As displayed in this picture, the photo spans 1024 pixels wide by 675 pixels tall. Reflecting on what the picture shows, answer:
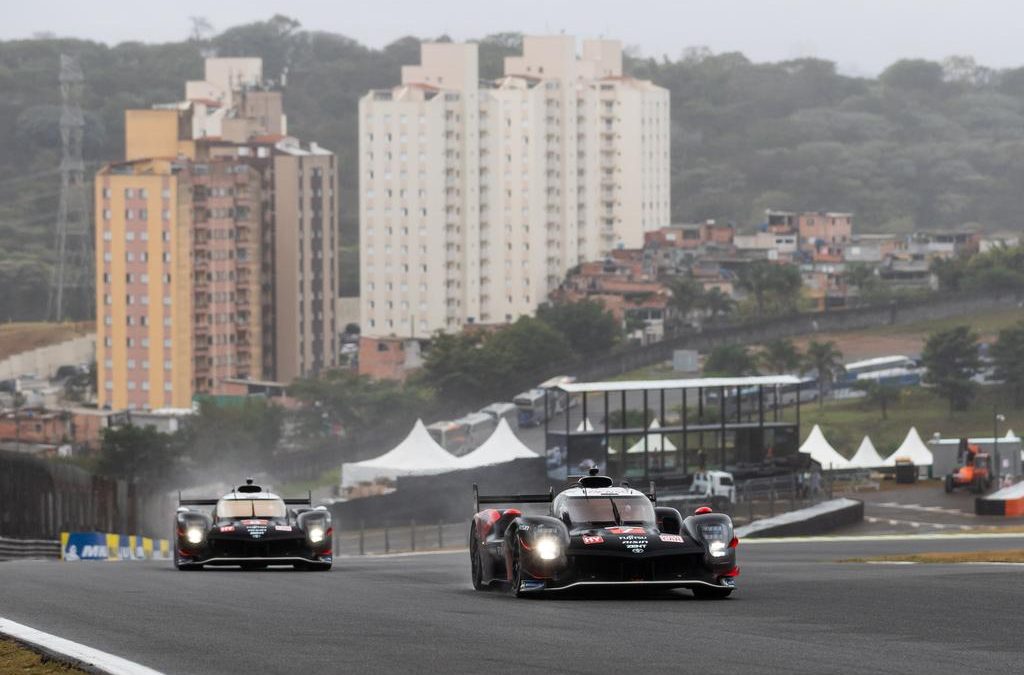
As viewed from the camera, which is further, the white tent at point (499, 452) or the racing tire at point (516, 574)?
the white tent at point (499, 452)

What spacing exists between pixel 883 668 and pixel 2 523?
178 ft

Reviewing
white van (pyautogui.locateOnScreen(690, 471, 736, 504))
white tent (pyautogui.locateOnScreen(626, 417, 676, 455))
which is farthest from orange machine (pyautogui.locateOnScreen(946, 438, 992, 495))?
white van (pyautogui.locateOnScreen(690, 471, 736, 504))

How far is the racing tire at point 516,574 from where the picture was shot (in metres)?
23.3

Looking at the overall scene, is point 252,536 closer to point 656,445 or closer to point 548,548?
point 548,548

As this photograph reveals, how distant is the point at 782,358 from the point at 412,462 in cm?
7151

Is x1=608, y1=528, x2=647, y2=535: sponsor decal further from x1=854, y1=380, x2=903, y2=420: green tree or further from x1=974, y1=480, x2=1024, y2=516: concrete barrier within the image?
x1=854, y1=380, x2=903, y2=420: green tree

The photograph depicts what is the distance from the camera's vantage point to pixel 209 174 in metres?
195

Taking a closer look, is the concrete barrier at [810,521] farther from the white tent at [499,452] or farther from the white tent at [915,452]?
the white tent at [915,452]

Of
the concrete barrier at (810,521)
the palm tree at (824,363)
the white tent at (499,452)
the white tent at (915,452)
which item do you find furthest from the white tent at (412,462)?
the palm tree at (824,363)

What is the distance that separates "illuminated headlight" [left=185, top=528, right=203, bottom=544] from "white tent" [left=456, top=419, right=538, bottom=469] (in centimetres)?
5673

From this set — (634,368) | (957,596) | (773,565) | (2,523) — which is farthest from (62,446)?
(957,596)

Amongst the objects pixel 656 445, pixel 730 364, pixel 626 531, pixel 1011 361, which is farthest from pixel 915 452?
pixel 626 531

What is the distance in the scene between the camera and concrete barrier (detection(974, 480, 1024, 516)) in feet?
221

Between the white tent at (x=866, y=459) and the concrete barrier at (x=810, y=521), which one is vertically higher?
the white tent at (x=866, y=459)
